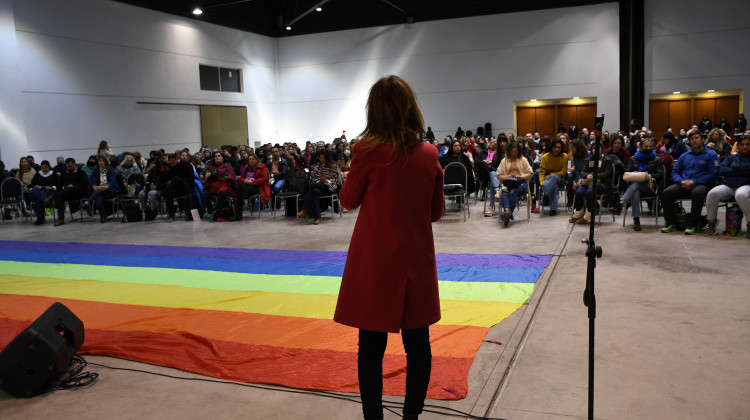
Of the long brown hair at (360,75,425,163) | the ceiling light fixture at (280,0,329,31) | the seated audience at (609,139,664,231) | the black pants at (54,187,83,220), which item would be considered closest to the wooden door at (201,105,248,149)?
the ceiling light fixture at (280,0,329,31)

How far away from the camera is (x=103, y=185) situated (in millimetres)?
10836

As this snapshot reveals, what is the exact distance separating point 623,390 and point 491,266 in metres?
2.96

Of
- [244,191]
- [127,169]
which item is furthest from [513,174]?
[127,169]

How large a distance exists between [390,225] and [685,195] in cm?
644

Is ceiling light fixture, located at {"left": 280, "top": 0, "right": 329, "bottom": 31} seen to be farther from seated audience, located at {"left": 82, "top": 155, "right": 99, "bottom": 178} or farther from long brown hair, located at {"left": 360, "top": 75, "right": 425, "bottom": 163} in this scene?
long brown hair, located at {"left": 360, "top": 75, "right": 425, "bottom": 163}

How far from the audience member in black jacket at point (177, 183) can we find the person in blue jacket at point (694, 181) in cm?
796

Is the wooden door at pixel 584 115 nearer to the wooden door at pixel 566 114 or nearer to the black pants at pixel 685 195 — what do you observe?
the wooden door at pixel 566 114

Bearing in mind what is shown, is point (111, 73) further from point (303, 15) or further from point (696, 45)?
point (696, 45)

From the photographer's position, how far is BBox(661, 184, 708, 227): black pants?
7.01 m

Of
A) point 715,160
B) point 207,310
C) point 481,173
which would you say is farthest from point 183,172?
point 715,160

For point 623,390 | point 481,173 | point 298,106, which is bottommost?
point 623,390

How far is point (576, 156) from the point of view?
31.4 ft

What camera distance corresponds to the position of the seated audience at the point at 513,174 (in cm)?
875

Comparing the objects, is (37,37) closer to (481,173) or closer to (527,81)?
(481,173)
